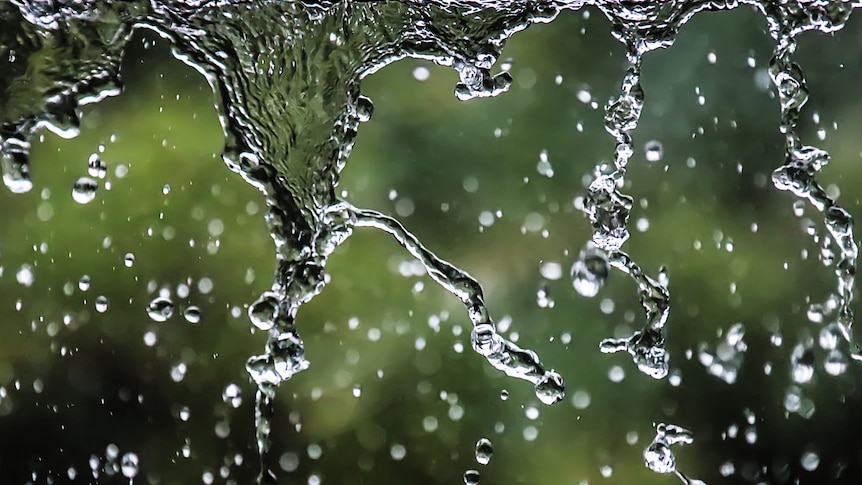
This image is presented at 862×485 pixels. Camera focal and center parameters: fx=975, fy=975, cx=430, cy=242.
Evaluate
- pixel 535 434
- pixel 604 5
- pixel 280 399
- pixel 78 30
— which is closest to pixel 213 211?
pixel 280 399

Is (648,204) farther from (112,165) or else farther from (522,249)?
(112,165)

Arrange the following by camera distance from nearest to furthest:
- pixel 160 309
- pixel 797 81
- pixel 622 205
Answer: pixel 797 81, pixel 622 205, pixel 160 309

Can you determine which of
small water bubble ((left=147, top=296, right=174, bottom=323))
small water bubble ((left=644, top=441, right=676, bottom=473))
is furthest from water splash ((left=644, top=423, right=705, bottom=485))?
small water bubble ((left=147, top=296, right=174, bottom=323))

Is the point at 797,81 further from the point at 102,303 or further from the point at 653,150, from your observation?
the point at 102,303

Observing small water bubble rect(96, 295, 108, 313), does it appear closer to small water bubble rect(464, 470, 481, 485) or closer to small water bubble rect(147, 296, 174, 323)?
small water bubble rect(147, 296, 174, 323)

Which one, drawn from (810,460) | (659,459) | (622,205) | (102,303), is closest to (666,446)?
(659,459)

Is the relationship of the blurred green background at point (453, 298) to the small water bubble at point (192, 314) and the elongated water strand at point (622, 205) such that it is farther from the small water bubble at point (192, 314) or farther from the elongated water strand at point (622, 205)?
the elongated water strand at point (622, 205)
